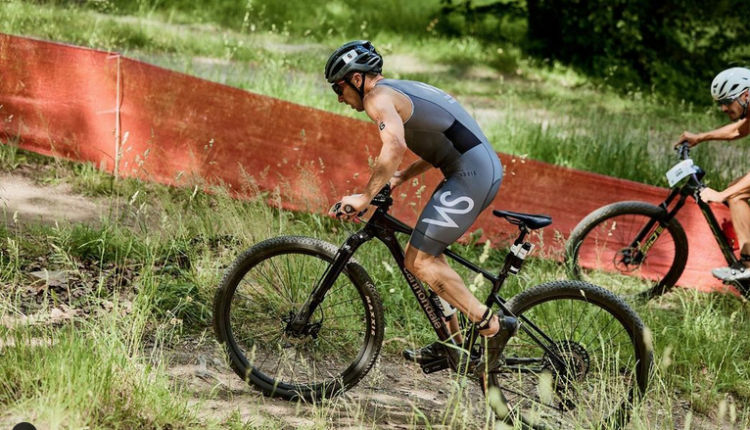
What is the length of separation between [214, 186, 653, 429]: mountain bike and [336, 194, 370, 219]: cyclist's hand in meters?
0.33

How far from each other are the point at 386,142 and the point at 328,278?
0.84m

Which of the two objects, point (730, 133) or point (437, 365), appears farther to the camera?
point (730, 133)

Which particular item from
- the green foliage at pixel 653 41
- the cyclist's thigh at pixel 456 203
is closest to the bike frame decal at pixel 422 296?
the cyclist's thigh at pixel 456 203

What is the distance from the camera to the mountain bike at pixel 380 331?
14.4ft

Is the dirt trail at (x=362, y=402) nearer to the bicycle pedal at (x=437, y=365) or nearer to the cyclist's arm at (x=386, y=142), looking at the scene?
the bicycle pedal at (x=437, y=365)

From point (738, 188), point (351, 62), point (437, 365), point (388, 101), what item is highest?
point (738, 188)

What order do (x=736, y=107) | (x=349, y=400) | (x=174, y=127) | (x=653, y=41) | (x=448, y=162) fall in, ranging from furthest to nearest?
1. (x=653, y=41)
2. (x=174, y=127)
3. (x=736, y=107)
4. (x=349, y=400)
5. (x=448, y=162)

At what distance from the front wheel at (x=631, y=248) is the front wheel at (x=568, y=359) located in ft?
5.53

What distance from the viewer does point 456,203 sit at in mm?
4242

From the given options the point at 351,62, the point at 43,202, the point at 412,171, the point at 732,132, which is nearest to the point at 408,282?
the point at 412,171

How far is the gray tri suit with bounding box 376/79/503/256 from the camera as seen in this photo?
13.9ft

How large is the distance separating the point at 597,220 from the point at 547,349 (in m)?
2.20

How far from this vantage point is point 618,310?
14.3ft

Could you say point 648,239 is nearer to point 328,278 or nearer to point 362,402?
point 362,402
